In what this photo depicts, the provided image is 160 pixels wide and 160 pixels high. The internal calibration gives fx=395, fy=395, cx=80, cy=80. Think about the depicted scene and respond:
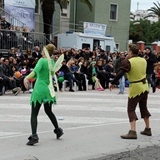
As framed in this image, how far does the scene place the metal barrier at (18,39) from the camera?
2042cm

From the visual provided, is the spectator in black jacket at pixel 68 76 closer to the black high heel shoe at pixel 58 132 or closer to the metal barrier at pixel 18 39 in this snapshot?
the metal barrier at pixel 18 39

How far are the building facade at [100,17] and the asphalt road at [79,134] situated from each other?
22.8m

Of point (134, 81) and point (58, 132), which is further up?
point (134, 81)

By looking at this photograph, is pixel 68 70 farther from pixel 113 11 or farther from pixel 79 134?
pixel 113 11

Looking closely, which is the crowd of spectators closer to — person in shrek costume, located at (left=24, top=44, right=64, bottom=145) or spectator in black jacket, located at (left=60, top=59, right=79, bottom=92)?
spectator in black jacket, located at (left=60, top=59, right=79, bottom=92)

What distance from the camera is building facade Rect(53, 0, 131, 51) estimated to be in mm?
35062

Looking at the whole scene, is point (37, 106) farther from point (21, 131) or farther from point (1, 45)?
point (1, 45)

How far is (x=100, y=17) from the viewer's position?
35.7 metres

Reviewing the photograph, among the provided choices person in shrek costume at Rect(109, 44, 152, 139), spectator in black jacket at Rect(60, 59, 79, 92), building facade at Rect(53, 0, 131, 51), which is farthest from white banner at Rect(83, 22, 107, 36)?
person in shrek costume at Rect(109, 44, 152, 139)

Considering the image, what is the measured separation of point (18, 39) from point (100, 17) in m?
15.9

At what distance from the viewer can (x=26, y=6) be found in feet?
84.8

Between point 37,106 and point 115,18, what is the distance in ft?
102

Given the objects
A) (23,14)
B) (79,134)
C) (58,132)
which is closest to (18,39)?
(23,14)

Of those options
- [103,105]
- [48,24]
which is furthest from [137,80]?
[48,24]
